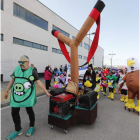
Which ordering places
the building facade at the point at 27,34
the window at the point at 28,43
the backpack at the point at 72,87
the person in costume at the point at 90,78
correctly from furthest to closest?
the window at the point at 28,43 < the building facade at the point at 27,34 < the person in costume at the point at 90,78 < the backpack at the point at 72,87

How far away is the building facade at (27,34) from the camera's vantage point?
9.55 m

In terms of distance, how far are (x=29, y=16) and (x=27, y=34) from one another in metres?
1.95

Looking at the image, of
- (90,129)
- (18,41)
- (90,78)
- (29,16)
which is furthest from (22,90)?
(29,16)

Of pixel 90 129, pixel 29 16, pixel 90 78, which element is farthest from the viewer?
pixel 29 16

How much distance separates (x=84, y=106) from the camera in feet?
9.31

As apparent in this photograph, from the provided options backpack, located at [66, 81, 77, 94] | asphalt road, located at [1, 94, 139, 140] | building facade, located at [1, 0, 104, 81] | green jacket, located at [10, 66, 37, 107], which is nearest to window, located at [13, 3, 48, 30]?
building facade, located at [1, 0, 104, 81]

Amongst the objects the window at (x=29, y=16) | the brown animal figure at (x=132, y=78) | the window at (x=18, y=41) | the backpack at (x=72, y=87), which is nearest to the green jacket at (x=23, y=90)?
the backpack at (x=72, y=87)

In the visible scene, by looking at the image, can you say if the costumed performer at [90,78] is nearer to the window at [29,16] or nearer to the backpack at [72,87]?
the backpack at [72,87]

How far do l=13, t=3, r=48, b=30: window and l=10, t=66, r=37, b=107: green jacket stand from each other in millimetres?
10133

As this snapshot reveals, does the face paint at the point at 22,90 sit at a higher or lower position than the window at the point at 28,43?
lower

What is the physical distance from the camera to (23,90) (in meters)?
2.48

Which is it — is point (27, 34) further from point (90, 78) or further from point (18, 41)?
point (90, 78)

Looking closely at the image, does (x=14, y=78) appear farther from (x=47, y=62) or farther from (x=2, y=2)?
(x=47, y=62)

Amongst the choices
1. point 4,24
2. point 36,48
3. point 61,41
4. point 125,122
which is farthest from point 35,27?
point 125,122
